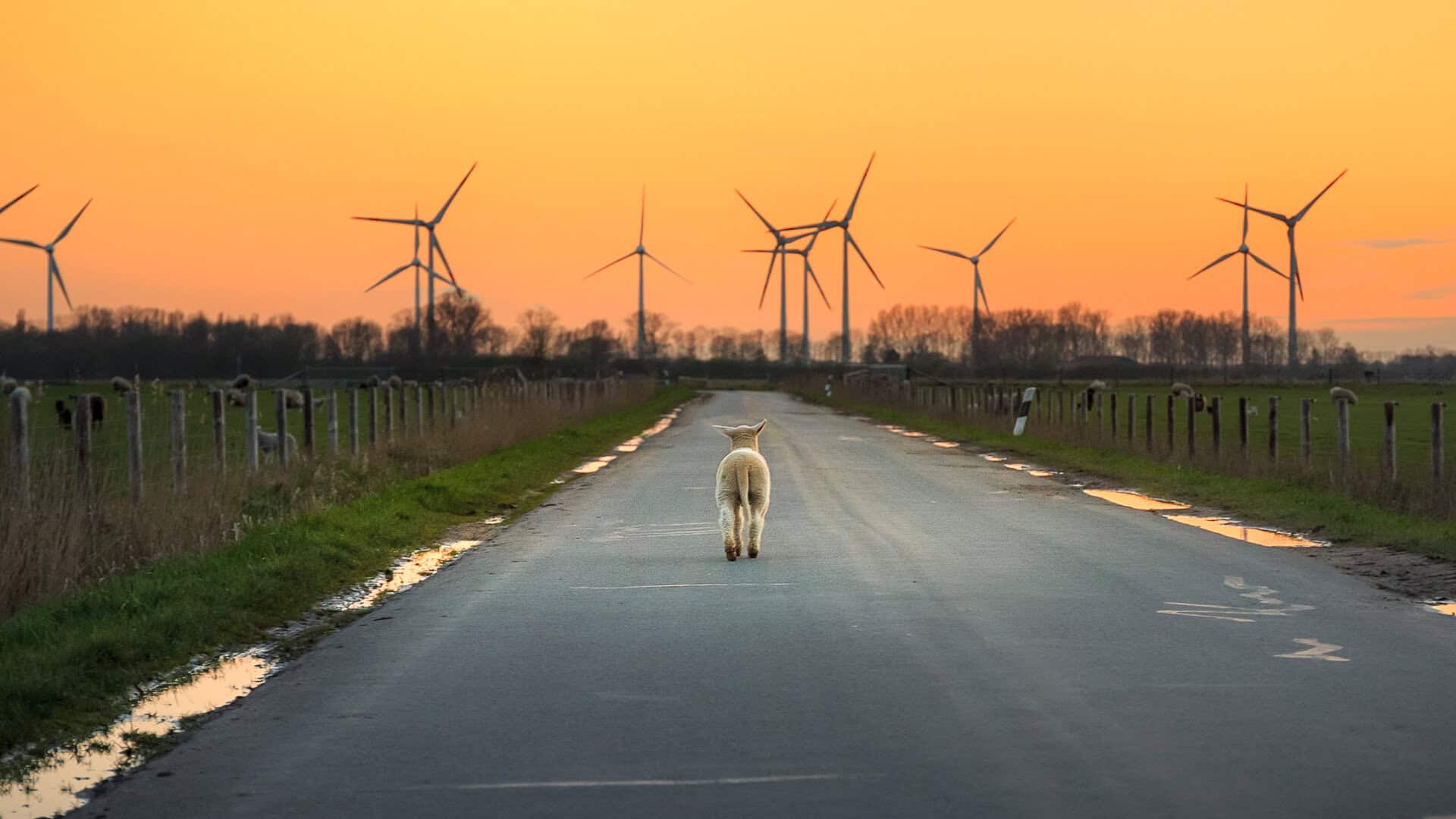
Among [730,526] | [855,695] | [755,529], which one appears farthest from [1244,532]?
[855,695]

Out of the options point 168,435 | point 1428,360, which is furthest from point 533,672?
point 1428,360

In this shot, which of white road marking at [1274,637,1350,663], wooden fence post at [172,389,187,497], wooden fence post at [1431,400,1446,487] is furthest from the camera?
wooden fence post at [1431,400,1446,487]

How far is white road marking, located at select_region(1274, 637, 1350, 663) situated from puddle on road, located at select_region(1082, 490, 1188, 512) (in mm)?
9300

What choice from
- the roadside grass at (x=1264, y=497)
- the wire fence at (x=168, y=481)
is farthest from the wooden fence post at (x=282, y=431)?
the roadside grass at (x=1264, y=497)

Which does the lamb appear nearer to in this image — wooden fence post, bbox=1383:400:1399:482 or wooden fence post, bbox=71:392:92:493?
wooden fence post, bbox=71:392:92:493

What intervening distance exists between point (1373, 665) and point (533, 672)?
4.45 m

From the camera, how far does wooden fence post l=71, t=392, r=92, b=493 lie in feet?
48.3

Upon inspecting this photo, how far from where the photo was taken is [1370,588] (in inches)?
441

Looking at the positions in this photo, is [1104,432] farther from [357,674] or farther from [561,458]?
[357,674]

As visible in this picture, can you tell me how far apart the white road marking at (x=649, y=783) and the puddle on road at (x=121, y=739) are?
5.05 feet

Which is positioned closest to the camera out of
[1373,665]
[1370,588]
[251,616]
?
[1373,665]

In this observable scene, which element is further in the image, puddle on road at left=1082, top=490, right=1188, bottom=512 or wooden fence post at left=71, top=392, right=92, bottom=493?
puddle on road at left=1082, top=490, right=1188, bottom=512

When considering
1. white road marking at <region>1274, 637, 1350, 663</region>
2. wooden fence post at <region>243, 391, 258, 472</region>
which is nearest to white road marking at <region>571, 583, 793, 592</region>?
white road marking at <region>1274, 637, 1350, 663</region>

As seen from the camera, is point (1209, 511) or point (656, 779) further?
point (1209, 511)
